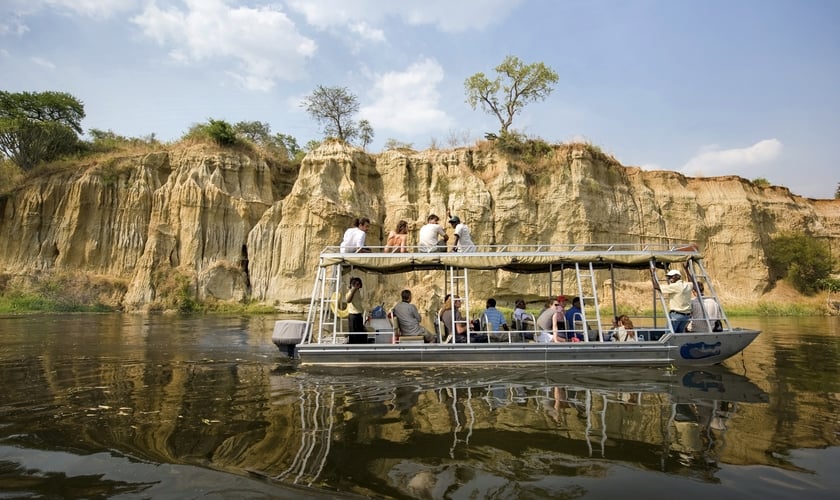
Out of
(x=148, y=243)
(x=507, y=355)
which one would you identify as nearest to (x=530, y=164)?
(x=148, y=243)

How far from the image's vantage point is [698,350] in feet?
33.7

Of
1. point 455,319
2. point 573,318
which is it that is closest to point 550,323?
point 573,318

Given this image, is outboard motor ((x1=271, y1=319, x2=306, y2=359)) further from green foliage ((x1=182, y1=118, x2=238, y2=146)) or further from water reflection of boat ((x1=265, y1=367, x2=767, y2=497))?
green foliage ((x1=182, y1=118, x2=238, y2=146))

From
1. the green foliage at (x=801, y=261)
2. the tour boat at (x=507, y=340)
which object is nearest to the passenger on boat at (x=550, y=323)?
the tour boat at (x=507, y=340)

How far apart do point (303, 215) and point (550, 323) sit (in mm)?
25304

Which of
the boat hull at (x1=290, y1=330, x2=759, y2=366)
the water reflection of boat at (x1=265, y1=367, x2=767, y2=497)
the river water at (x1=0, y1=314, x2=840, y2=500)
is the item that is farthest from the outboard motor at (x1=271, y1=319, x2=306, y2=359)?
the water reflection of boat at (x1=265, y1=367, x2=767, y2=497)

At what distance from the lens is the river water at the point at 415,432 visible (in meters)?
4.36

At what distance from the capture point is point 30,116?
3791 centimetres

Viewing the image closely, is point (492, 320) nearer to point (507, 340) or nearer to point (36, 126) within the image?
point (507, 340)

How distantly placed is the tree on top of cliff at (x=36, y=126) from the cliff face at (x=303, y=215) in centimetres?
396

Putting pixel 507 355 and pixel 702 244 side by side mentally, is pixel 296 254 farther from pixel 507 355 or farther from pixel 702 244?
pixel 702 244

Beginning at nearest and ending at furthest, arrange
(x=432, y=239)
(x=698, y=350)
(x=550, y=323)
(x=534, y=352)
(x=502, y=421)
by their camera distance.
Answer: (x=502, y=421)
(x=534, y=352)
(x=698, y=350)
(x=550, y=323)
(x=432, y=239)

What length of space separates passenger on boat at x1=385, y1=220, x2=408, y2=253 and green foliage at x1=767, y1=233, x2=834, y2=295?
38424mm

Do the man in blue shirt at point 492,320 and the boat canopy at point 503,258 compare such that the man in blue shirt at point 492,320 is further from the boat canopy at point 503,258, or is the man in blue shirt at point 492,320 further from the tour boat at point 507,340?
the boat canopy at point 503,258
